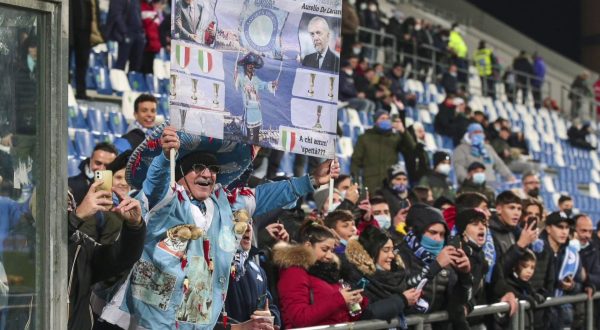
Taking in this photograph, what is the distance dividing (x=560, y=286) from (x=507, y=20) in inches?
1074

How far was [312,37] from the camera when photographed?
19.3 feet

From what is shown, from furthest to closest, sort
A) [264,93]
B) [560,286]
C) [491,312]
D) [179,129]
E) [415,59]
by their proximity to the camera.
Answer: [415,59] < [560,286] < [491,312] < [264,93] < [179,129]

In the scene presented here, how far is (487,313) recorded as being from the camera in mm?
8258

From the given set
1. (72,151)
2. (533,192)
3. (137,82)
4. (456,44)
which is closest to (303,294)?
(72,151)

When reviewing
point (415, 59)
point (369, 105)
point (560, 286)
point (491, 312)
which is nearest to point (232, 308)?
point (491, 312)

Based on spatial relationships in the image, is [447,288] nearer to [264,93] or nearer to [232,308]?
[232,308]

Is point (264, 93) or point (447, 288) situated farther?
point (447, 288)

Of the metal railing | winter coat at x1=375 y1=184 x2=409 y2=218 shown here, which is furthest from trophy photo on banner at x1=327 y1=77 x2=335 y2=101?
winter coat at x1=375 y1=184 x2=409 y2=218

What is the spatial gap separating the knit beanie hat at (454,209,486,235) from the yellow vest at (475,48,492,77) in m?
18.6

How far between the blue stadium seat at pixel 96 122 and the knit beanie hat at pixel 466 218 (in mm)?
5183

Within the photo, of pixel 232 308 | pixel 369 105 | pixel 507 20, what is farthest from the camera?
pixel 507 20

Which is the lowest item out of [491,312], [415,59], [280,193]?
[491,312]

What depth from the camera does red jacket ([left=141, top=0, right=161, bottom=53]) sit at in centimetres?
1471

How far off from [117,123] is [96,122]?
283 millimetres
